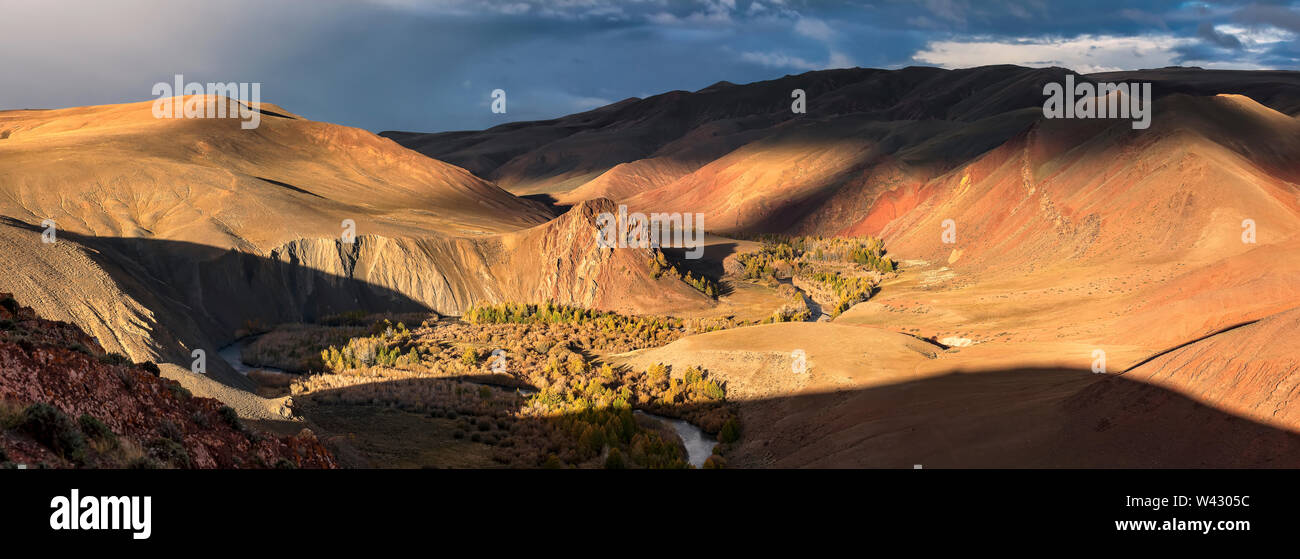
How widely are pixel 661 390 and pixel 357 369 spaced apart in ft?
49.5

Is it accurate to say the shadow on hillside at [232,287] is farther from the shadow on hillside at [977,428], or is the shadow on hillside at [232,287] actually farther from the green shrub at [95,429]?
the green shrub at [95,429]

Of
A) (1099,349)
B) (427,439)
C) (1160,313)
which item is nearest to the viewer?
(427,439)

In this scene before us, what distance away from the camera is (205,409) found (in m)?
15.4

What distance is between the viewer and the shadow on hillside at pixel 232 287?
4456 cm

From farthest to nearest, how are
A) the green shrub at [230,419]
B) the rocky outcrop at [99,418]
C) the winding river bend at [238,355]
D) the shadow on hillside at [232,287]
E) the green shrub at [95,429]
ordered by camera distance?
the shadow on hillside at [232,287] → the winding river bend at [238,355] → the green shrub at [230,419] → the green shrub at [95,429] → the rocky outcrop at [99,418]

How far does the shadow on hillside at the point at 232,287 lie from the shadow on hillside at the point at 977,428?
18.3 meters

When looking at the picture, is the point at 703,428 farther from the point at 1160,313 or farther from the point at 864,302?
the point at 864,302

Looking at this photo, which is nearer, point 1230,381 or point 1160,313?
point 1230,381

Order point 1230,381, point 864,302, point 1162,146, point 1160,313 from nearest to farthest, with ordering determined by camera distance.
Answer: point 1230,381
point 1160,313
point 864,302
point 1162,146

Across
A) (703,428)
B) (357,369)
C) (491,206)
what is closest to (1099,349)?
(703,428)

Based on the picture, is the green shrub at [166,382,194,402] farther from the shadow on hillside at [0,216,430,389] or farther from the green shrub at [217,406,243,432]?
the shadow on hillside at [0,216,430,389]

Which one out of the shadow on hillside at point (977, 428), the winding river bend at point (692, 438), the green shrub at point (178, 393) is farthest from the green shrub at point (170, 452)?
the winding river bend at point (692, 438)

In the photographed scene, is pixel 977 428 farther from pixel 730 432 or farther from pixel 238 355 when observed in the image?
pixel 238 355

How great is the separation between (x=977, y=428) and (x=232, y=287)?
4525 cm
